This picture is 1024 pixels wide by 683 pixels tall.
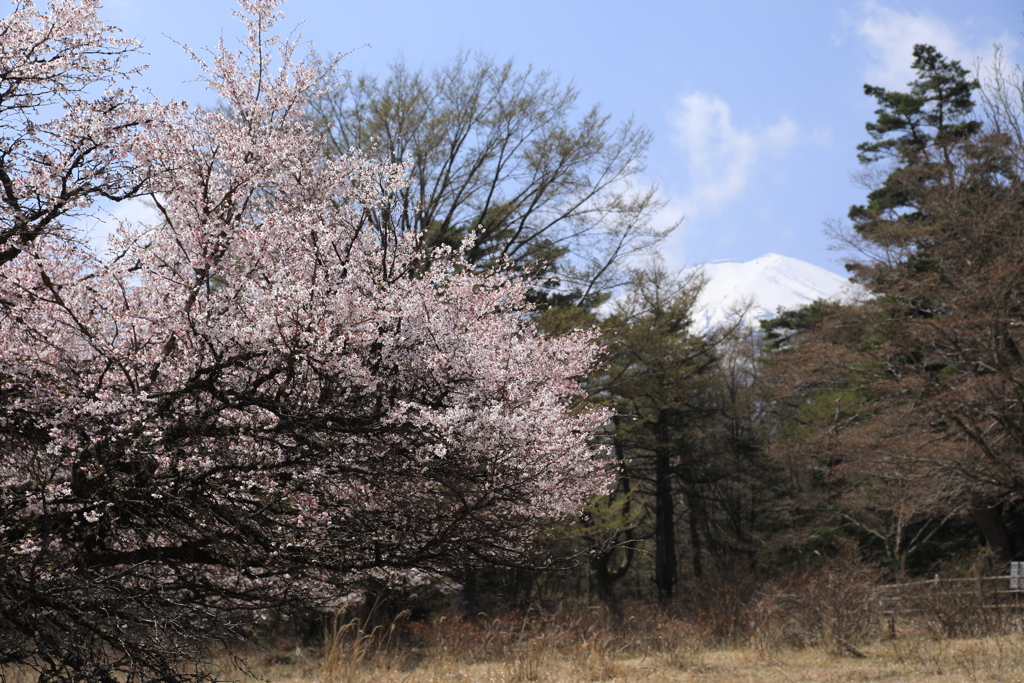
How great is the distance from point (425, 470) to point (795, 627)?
824cm

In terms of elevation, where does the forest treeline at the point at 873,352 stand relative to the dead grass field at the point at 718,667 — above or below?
above

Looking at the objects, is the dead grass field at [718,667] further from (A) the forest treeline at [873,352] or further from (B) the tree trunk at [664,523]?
(B) the tree trunk at [664,523]

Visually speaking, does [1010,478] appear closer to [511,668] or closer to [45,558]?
[511,668]

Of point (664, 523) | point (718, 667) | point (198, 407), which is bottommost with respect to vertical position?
point (718, 667)

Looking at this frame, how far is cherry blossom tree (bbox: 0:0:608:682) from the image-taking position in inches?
186

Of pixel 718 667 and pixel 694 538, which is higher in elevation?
pixel 694 538

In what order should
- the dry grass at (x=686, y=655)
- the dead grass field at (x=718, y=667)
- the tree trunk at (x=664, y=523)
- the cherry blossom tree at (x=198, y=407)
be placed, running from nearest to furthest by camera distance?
the cherry blossom tree at (x=198, y=407) < the dead grass field at (x=718, y=667) < the dry grass at (x=686, y=655) < the tree trunk at (x=664, y=523)

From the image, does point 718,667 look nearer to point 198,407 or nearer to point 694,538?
point 198,407

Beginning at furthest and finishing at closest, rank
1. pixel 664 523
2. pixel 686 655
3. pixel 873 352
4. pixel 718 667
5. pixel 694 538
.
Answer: pixel 694 538 → pixel 664 523 → pixel 873 352 → pixel 686 655 → pixel 718 667

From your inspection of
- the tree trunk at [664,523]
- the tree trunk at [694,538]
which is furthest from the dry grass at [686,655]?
the tree trunk at [694,538]

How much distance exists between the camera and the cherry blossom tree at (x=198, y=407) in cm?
473

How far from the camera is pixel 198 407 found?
5.18 metres

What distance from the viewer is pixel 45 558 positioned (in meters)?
4.68

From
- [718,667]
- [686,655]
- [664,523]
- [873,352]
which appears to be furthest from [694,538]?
[718,667]
